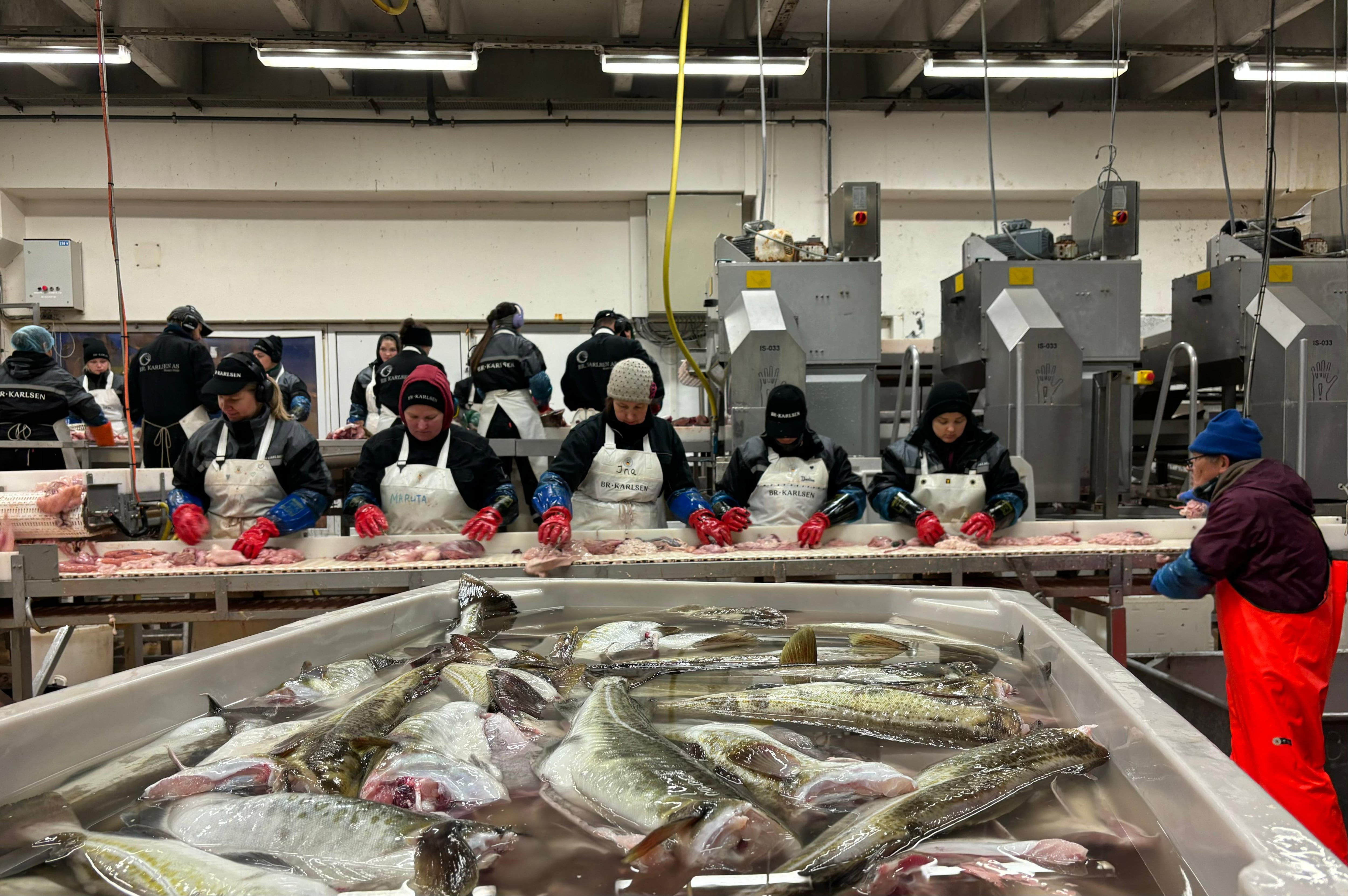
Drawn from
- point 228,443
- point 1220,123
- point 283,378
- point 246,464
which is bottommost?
point 246,464

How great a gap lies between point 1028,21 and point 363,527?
32.2 feet

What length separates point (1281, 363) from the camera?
6297mm

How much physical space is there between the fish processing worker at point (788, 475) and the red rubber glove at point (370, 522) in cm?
171

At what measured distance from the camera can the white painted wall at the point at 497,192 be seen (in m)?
10.4

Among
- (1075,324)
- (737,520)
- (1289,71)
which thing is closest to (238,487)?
(737,520)

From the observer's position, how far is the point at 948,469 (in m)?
4.56

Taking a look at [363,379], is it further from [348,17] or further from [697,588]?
[697,588]

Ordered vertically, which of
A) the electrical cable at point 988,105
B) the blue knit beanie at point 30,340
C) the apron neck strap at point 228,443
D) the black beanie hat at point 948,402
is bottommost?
the apron neck strap at point 228,443

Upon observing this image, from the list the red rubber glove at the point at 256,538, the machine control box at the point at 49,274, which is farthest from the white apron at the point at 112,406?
the red rubber glove at the point at 256,538

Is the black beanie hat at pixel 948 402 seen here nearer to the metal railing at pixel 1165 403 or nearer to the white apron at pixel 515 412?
the metal railing at pixel 1165 403

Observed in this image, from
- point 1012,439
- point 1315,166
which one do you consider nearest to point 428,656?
point 1012,439

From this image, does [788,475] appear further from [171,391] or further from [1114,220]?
[171,391]

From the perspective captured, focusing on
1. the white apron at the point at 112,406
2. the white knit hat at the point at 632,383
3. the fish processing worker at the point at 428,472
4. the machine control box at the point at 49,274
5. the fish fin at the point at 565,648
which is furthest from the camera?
the machine control box at the point at 49,274

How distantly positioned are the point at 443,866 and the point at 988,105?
266 inches
